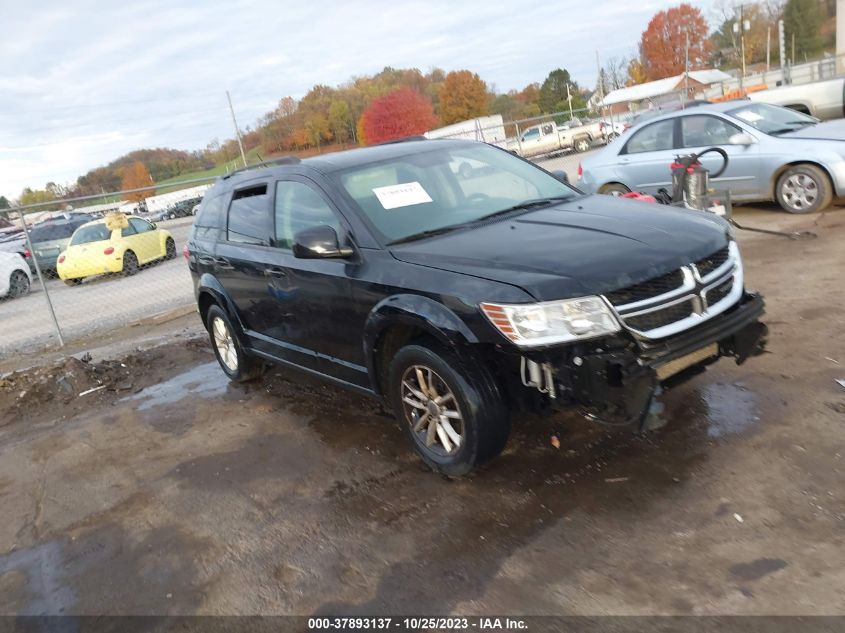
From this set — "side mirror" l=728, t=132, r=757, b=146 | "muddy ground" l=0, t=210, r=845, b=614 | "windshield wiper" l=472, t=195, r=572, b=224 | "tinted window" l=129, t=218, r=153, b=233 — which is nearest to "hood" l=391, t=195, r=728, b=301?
"windshield wiper" l=472, t=195, r=572, b=224

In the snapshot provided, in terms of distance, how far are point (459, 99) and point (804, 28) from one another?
40.9 metres

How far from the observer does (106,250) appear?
624 inches

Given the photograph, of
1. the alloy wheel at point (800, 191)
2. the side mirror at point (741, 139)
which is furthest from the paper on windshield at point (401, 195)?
the alloy wheel at point (800, 191)

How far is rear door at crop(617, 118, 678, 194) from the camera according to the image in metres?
10.4

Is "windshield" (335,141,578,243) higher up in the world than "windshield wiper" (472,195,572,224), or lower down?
higher up

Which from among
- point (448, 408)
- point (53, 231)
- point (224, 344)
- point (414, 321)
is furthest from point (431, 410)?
point (53, 231)

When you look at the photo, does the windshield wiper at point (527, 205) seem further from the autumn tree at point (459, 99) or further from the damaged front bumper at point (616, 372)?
the autumn tree at point (459, 99)

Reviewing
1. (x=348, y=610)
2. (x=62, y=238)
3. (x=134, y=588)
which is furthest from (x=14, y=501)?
(x=62, y=238)

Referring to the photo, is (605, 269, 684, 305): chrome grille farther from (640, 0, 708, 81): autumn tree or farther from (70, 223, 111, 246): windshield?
(640, 0, 708, 81): autumn tree

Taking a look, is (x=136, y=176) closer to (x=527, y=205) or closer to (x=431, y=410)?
(x=527, y=205)

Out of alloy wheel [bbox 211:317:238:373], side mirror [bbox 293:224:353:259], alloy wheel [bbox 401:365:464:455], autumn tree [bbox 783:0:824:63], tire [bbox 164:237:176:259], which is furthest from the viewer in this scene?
autumn tree [bbox 783:0:824:63]

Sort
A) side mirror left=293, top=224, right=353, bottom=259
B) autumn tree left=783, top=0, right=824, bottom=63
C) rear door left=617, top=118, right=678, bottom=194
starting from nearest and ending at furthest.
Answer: side mirror left=293, top=224, right=353, bottom=259, rear door left=617, top=118, right=678, bottom=194, autumn tree left=783, top=0, right=824, bottom=63

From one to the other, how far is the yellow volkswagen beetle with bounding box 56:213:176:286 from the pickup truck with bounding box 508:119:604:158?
21.1 metres

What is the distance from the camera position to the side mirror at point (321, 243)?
408 centimetres
